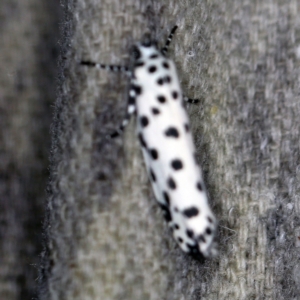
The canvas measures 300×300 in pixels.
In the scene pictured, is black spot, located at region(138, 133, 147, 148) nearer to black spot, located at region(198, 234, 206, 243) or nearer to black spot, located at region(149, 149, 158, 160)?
black spot, located at region(149, 149, 158, 160)

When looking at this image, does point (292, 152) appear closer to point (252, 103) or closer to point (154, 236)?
point (252, 103)

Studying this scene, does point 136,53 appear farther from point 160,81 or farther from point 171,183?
point 171,183

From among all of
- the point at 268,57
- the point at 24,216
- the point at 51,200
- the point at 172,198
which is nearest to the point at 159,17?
the point at 268,57

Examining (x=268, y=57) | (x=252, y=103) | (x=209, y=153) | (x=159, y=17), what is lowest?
(x=209, y=153)

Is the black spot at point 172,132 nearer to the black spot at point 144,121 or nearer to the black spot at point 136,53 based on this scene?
the black spot at point 144,121

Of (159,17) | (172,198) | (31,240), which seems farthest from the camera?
(31,240)

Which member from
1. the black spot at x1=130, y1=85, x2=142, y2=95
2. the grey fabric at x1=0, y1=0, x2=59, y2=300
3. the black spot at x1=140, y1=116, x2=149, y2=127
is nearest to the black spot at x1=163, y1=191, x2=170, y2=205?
the black spot at x1=140, y1=116, x2=149, y2=127

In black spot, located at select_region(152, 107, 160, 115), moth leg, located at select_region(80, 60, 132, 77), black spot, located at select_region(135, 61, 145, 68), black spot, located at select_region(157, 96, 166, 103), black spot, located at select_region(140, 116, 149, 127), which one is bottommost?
black spot, located at select_region(140, 116, 149, 127)
